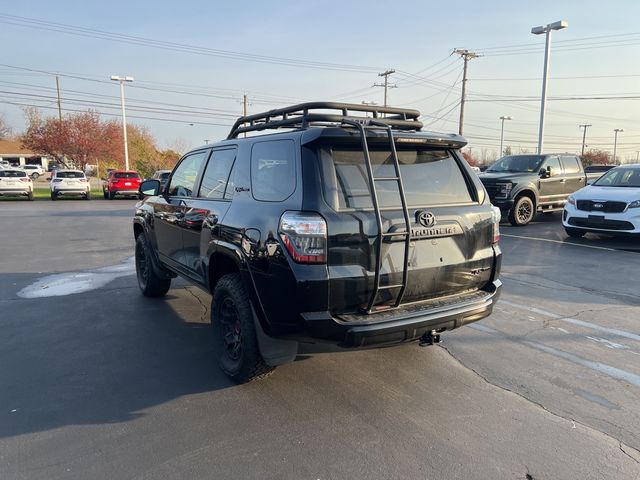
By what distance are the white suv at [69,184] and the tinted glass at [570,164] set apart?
22.3 metres

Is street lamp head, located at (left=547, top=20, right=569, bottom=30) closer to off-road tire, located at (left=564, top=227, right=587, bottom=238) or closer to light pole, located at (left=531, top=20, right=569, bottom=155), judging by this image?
light pole, located at (left=531, top=20, right=569, bottom=155)

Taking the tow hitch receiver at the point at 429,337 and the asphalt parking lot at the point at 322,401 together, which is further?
the tow hitch receiver at the point at 429,337

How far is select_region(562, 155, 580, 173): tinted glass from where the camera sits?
554 inches

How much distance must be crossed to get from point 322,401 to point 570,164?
1371 centimetres

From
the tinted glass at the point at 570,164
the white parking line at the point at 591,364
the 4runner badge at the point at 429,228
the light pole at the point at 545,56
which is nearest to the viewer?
the 4runner badge at the point at 429,228

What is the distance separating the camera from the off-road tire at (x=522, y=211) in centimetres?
1295

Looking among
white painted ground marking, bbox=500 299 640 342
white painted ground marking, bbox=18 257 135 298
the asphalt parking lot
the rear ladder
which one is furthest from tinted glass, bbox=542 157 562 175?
the rear ladder

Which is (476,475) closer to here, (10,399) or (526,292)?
(10,399)

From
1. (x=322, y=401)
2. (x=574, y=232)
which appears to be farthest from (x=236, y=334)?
(x=574, y=232)

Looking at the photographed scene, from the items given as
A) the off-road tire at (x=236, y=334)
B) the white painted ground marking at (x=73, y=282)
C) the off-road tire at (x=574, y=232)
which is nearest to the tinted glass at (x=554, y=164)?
the off-road tire at (x=574, y=232)

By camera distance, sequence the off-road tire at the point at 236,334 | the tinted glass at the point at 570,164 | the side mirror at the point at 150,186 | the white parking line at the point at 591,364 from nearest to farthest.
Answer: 1. the off-road tire at the point at 236,334
2. the white parking line at the point at 591,364
3. the side mirror at the point at 150,186
4. the tinted glass at the point at 570,164

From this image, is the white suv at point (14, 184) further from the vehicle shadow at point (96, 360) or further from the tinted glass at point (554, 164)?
the tinted glass at point (554, 164)

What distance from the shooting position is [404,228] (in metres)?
3.10

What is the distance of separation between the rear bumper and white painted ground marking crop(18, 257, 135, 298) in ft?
15.8
